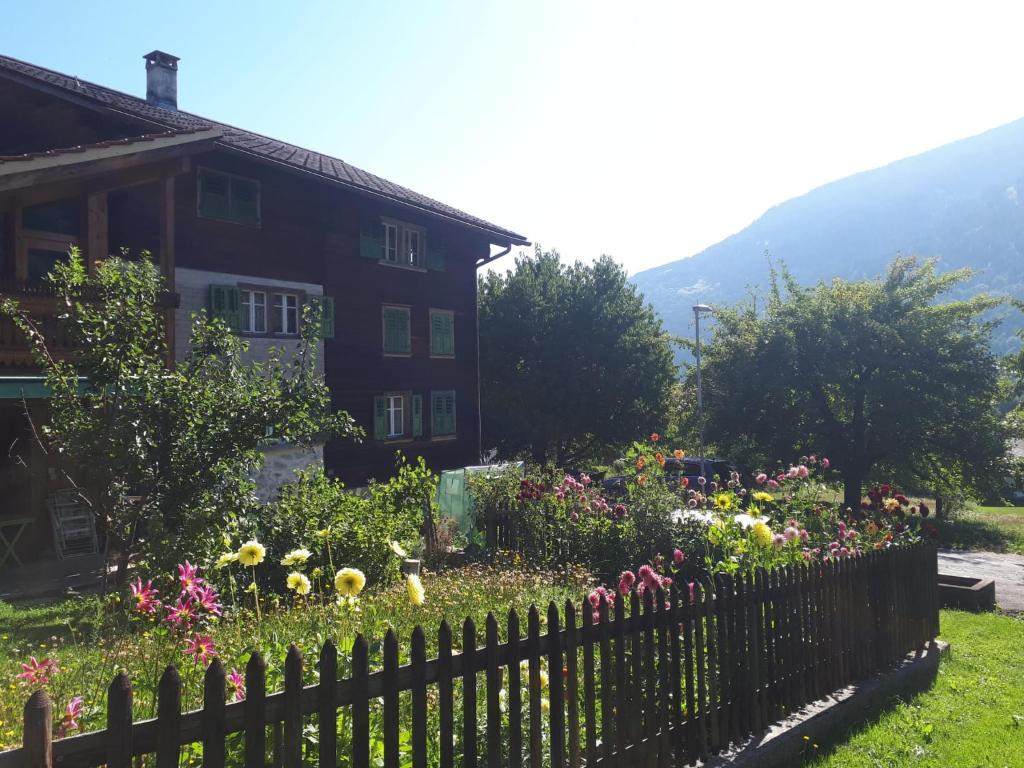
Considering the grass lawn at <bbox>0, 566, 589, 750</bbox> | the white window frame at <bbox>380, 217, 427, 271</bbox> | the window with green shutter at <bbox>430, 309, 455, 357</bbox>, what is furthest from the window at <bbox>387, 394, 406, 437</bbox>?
the grass lawn at <bbox>0, 566, 589, 750</bbox>

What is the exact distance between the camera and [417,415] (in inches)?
906

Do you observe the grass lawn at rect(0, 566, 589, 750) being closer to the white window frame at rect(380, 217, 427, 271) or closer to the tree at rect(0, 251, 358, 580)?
→ the tree at rect(0, 251, 358, 580)

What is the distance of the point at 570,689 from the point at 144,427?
4.57m

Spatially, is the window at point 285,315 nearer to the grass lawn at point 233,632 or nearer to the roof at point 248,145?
the roof at point 248,145

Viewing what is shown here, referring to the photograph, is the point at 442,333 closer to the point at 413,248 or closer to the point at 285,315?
the point at 413,248

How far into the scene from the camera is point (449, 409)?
24.4 m

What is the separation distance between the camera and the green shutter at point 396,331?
871 inches

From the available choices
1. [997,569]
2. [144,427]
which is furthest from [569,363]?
[144,427]

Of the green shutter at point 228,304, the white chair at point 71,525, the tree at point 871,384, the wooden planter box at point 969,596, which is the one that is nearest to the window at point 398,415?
the green shutter at point 228,304

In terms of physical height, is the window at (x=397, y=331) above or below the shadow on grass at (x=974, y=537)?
above

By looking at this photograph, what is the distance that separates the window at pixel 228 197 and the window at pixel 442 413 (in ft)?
26.6

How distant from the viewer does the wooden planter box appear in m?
10.9

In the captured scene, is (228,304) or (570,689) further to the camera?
(228,304)

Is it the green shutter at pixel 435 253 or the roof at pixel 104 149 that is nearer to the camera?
the roof at pixel 104 149
